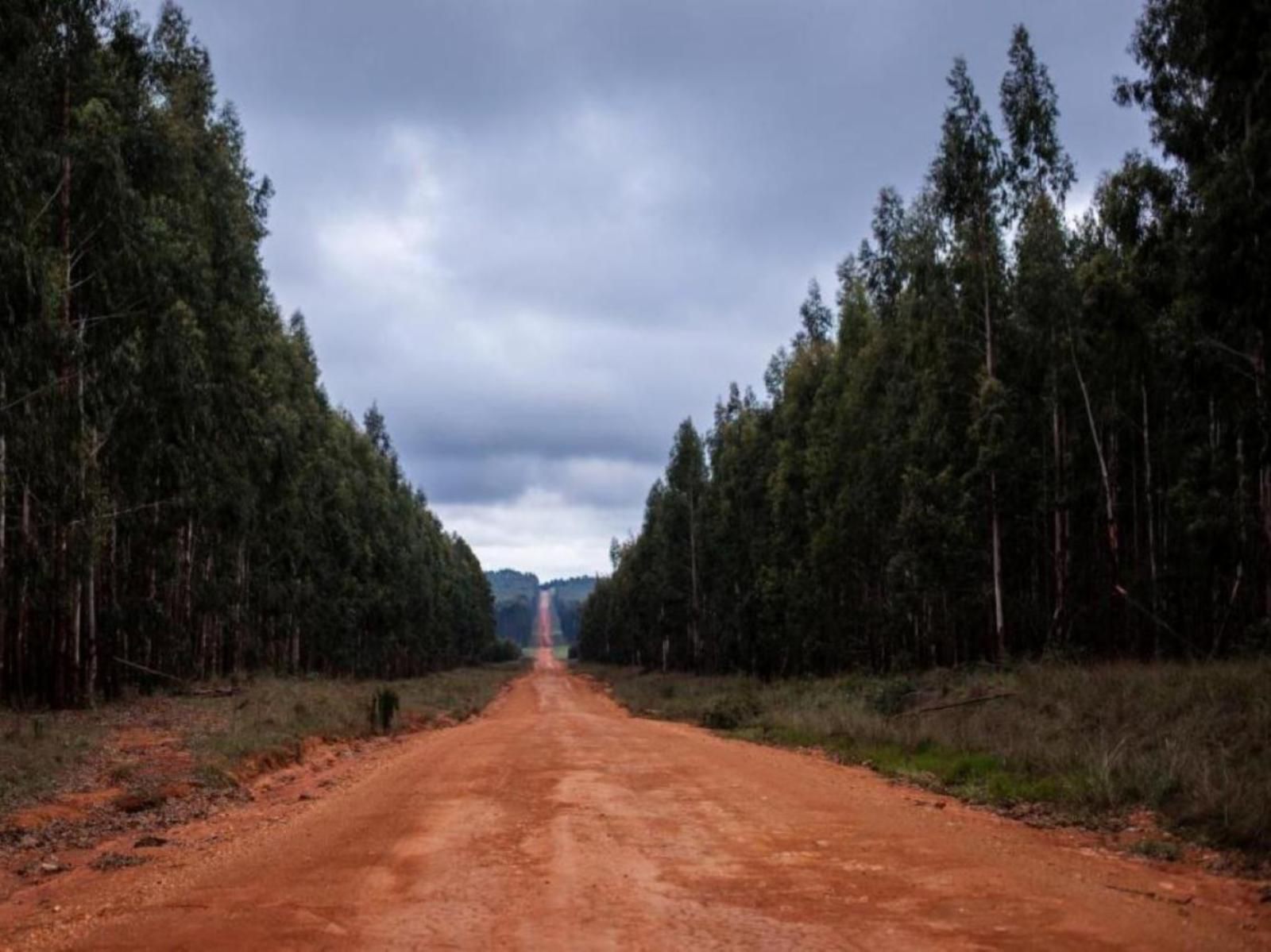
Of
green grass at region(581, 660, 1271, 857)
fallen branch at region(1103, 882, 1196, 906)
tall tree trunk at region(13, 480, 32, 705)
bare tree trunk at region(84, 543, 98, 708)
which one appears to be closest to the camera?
fallen branch at region(1103, 882, 1196, 906)

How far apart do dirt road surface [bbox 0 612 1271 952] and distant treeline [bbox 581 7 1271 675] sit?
36.4 ft

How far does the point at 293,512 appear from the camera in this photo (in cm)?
3631

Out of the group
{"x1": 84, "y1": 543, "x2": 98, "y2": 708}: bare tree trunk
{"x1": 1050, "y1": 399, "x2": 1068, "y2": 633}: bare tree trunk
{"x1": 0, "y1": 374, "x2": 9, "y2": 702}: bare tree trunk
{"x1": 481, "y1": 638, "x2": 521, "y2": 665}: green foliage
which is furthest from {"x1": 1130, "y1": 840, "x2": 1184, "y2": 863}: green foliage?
{"x1": 481, "y1": 638, "x2": 521, "y2": 665}: green foliage

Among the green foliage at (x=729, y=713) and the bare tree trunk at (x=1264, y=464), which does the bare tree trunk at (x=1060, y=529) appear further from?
the green foliage at (x=729, y=713)

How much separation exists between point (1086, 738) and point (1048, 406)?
704 inches

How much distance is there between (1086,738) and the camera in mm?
13172

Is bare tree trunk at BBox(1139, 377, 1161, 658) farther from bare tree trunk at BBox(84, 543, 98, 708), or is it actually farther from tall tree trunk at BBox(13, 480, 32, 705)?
tall tree trunk at BBox(13, 480, 32, 705)

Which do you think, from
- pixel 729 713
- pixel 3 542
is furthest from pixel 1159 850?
pixel 3 542

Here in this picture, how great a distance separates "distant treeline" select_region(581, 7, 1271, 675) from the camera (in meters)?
18.0

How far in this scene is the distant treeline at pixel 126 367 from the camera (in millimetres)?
13305

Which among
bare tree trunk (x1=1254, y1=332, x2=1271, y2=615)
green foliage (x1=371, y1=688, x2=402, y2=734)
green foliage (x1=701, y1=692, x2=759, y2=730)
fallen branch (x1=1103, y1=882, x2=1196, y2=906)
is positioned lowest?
green foliage (x1=701, y1=692, x2=759, y2=730)

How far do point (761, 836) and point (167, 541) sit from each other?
2299 centimetres

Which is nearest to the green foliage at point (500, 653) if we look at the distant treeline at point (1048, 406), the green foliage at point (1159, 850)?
the distant treeline at point (1048, 406)

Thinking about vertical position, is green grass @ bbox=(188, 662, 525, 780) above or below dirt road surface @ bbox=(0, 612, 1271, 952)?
below
